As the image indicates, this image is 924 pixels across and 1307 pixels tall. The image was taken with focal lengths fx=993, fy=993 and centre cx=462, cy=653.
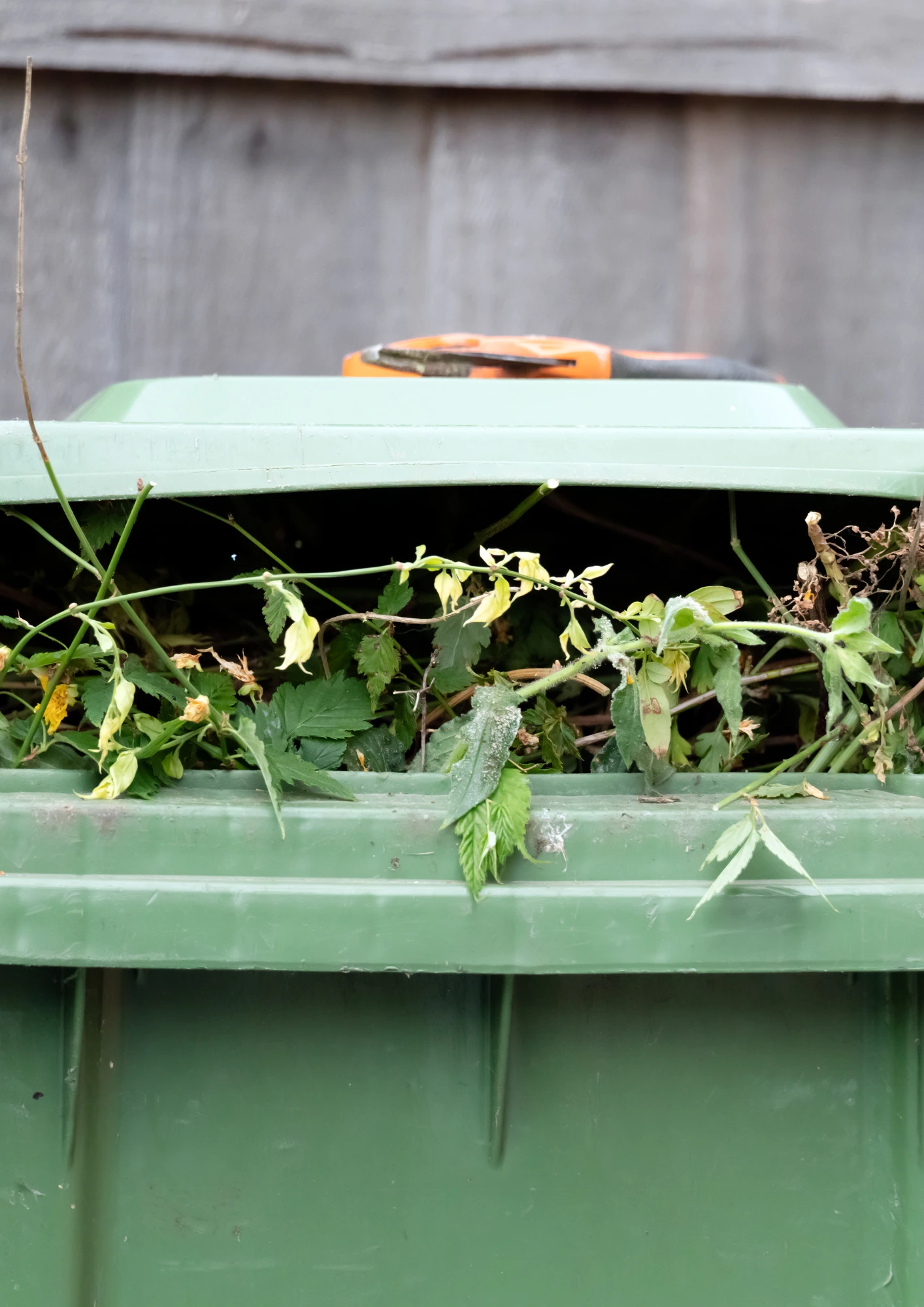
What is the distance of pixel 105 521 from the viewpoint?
37.4 inches

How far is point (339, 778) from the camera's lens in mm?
919

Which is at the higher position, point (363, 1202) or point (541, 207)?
point (541, 207)

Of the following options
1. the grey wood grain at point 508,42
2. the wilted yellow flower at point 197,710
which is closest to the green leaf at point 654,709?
the wilted yellow flower at point 197,710

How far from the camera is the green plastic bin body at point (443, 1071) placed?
826 millimetres

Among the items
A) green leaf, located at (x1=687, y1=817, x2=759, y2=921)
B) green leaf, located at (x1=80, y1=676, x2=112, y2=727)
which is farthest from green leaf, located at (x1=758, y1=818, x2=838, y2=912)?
green leaf, located at (x1=80, y1=676, x2=112, y2=727)

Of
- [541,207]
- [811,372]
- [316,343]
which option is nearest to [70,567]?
[316,343]

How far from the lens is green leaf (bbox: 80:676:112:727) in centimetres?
90

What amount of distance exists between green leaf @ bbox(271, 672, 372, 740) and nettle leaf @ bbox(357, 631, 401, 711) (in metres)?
0.02

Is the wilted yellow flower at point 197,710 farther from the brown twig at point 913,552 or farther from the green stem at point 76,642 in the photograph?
the brown twig at point 913,552

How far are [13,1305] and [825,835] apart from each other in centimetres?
81

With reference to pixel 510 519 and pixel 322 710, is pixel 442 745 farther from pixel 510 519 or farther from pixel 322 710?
pixel 510 519

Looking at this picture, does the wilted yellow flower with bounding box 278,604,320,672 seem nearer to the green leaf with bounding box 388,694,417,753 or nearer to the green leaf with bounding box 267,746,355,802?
the green leaf with bounding box 267,746,355,802

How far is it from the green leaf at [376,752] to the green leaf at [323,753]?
0.04m

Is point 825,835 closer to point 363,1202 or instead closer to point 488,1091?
point 488,1091
